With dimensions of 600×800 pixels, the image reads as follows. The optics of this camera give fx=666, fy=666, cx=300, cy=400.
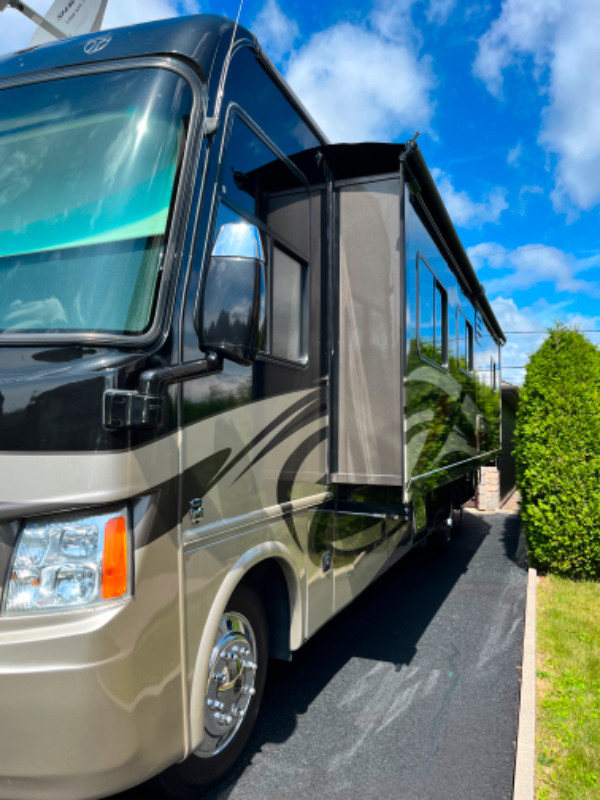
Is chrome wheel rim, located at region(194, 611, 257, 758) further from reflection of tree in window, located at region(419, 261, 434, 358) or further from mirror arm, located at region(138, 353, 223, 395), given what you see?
reflection of tree in window, located at region(419, 261, 434, 358)

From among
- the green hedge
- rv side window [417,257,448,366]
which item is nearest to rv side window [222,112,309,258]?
rv side window [417,257,448,366]

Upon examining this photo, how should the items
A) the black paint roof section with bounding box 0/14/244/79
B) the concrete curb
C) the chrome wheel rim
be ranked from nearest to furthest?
the black paint roof section with bounding box 0/14/244/79 < the chrome wheel rim < the concrete curb

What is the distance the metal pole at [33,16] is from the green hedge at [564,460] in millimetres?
5565

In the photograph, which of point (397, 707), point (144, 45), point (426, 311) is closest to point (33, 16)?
point (144, 45)

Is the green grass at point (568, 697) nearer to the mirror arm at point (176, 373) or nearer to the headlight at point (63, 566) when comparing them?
the headlight at point (63, 566)

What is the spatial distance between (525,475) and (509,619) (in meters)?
1.96

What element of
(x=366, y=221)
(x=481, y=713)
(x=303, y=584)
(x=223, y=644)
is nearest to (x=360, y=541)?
(x=303, y=584)

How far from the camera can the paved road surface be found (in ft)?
10.2

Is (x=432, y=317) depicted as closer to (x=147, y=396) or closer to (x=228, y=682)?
(x=228, y=682)

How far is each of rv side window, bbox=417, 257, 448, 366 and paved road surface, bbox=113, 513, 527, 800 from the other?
2.13m

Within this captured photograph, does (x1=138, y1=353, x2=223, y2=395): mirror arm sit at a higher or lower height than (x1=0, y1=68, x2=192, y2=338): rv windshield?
lower

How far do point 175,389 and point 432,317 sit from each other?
307 centimetres

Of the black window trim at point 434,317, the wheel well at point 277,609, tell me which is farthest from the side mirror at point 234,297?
the black window trim at point 434,317

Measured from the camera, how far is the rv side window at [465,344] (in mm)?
6539
